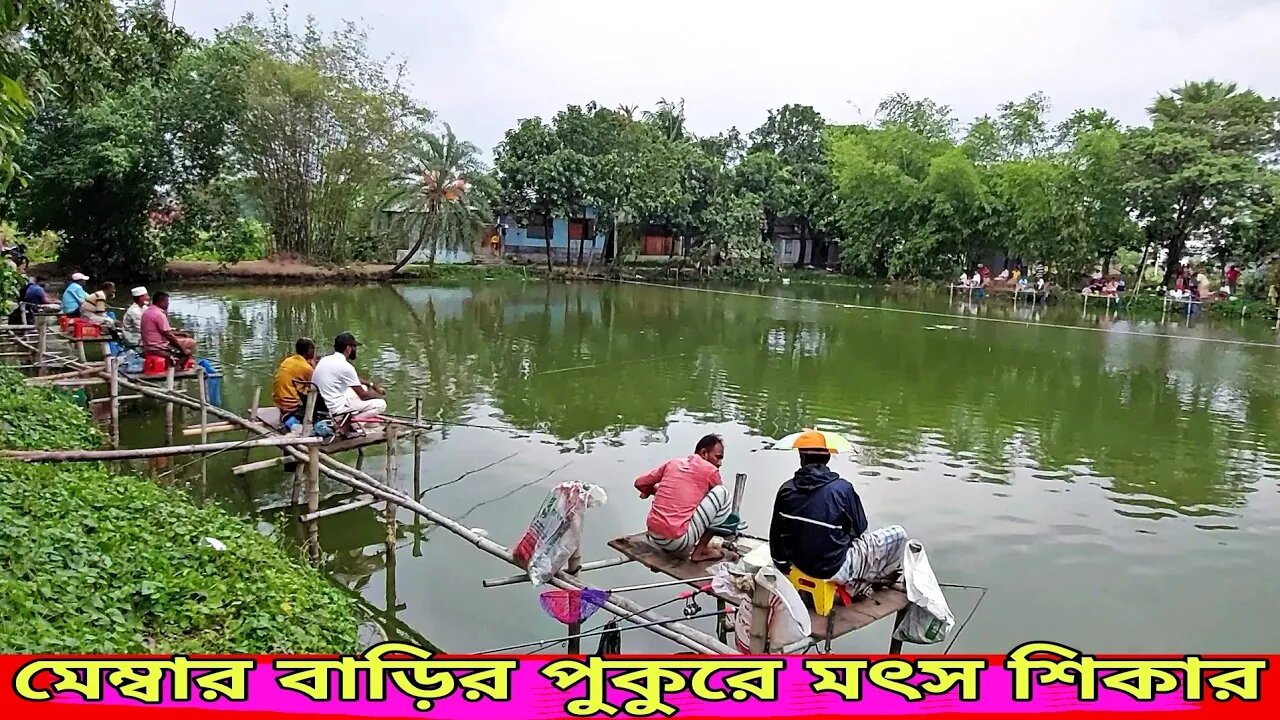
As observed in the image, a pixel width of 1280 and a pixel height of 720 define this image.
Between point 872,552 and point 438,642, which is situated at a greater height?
point 872,552

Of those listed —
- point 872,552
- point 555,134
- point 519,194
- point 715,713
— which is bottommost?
point 715,713

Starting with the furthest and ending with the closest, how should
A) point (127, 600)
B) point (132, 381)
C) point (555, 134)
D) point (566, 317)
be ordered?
point (555, 134) < point (566, 317) < point (132, 381) < point (127, 600)

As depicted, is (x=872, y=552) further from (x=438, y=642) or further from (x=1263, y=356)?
(x=1263, y=356)

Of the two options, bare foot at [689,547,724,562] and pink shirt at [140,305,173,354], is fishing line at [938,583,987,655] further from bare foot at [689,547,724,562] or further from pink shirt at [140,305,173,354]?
pink shirt at [140,305,173,354]

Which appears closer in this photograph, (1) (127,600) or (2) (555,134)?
(1) (127,600)

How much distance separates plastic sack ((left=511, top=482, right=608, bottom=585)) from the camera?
512 cm

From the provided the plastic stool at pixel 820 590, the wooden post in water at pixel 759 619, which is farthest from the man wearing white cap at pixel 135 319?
the wooden post in water at pixel 759 619

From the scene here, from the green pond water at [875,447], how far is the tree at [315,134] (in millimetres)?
7570

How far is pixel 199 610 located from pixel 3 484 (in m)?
1.97

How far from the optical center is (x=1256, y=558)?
301 inches

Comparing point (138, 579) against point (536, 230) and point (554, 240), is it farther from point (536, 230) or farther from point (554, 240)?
point (554, 240)

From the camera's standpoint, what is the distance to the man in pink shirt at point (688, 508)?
5605mm

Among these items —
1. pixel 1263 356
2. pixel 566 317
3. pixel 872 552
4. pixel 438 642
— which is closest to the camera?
pixel 872 552

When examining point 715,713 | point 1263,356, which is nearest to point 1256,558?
point 715,713
